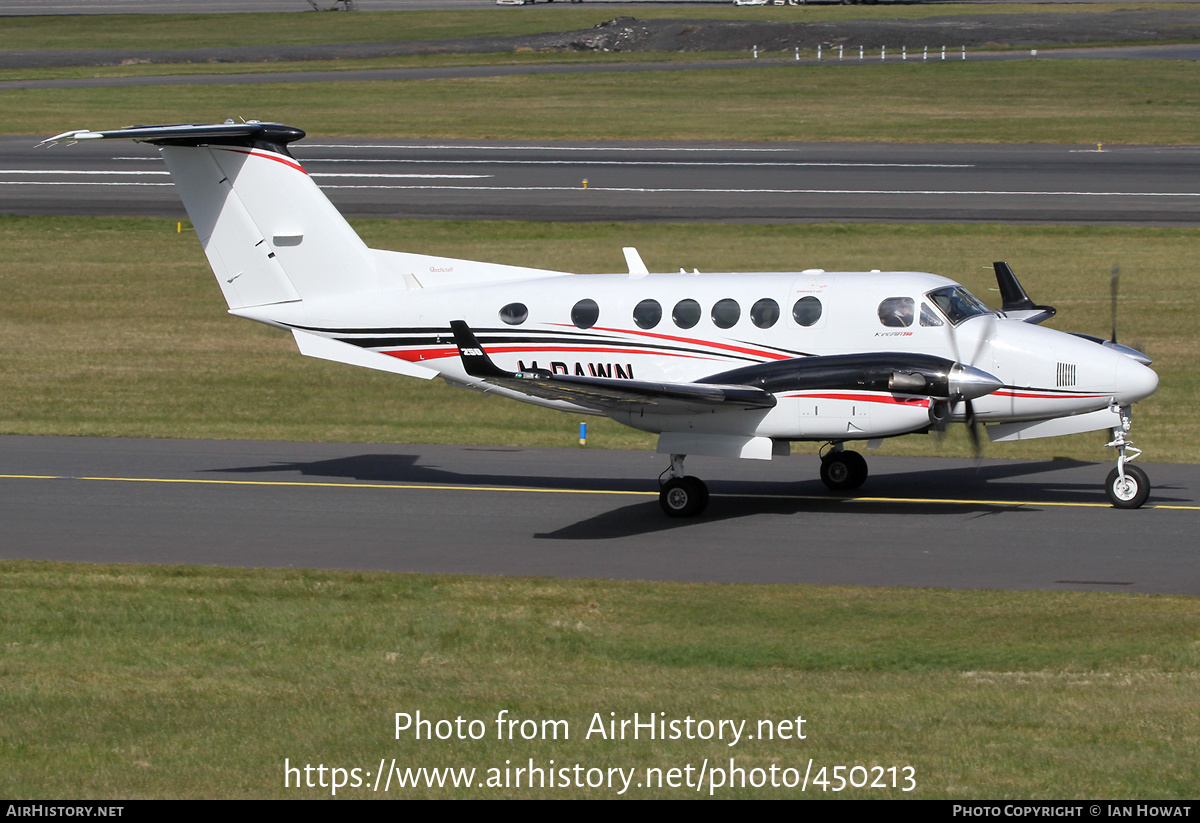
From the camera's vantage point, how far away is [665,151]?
1993 inches

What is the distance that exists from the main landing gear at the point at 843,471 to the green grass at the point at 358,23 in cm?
7511

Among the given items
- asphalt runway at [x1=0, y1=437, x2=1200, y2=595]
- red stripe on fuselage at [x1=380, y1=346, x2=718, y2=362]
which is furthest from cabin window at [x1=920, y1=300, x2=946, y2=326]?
red stripe on fuselage at [x1=380, y1=346, x2=718, y2=362]

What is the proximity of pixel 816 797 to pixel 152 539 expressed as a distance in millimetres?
10307

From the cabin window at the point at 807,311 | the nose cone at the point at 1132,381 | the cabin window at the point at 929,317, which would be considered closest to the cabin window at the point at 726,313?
the cabin window at the point at 807,311

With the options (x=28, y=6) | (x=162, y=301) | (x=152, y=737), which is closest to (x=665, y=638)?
(x=152, y=737)

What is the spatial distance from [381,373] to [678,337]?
11211mm

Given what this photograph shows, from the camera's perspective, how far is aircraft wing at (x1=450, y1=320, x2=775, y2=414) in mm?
15562

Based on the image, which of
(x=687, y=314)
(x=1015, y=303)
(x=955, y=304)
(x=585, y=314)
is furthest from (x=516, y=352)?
→ (x=1015, y=303)

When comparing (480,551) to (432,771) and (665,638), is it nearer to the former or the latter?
(665,638)

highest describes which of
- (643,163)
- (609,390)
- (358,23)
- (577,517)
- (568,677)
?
(358,23)

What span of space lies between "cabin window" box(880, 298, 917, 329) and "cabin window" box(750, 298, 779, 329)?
1.34 m

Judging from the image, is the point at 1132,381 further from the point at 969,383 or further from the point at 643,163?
the point at 643,163

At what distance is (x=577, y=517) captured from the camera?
17297 mm

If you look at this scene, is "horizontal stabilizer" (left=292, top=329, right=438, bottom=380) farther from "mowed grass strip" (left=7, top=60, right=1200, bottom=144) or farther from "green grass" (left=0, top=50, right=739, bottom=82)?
"green grass" (left=0, top=50, right=739, bottom=82)
